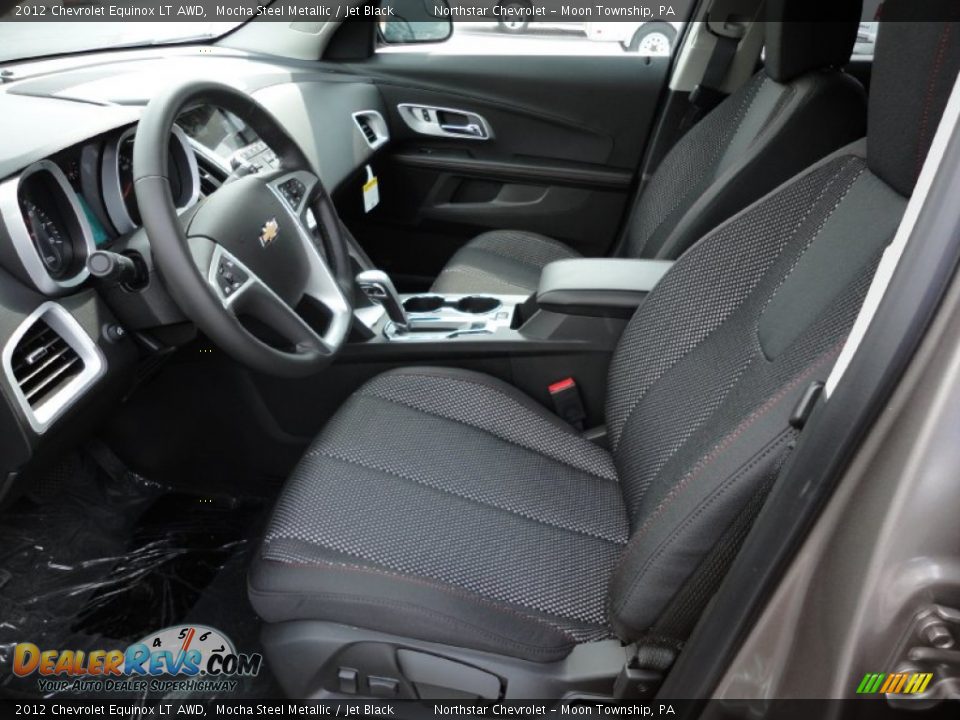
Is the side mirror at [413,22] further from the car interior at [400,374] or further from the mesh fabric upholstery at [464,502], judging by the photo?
the mesh fabric upholstery at [464,502]

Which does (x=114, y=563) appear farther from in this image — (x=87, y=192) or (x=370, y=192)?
(x=370, y=192)

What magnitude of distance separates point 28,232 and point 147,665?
2.67 ft

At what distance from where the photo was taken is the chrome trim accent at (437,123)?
7.59 feet

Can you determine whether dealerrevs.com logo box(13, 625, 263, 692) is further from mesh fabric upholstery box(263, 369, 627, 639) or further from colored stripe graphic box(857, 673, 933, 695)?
colored stripe graphic box(857, 673, 933, 695)

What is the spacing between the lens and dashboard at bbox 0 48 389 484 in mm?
994

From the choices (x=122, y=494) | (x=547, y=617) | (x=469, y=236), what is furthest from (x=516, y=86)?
(x=547, y=617)

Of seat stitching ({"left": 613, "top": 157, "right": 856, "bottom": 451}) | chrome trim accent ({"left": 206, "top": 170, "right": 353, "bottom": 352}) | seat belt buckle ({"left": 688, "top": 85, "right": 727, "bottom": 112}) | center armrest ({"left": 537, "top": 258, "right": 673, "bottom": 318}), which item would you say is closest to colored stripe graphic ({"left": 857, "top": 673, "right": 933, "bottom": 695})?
seat stitching ({"left": 613, "top": 157, "right": 856, "bottom": 451})

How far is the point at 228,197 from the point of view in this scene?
3.94 feet

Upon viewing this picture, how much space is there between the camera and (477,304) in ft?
5.23

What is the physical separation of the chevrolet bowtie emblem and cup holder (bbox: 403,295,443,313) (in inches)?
16.0

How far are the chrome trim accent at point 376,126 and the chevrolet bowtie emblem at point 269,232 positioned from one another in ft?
3.21

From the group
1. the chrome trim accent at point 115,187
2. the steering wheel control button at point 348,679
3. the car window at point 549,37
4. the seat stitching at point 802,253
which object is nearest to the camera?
the seat stitching at point 802,253

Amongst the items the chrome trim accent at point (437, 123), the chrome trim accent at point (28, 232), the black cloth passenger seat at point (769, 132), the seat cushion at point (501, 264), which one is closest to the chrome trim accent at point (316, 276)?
the chrome trim accent at point (28, 232)

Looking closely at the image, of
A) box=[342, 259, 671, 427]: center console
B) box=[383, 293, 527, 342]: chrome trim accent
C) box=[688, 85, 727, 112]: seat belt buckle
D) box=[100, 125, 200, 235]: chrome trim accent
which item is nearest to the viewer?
box=[100, 125, 200, 235]: chrome trim accent
